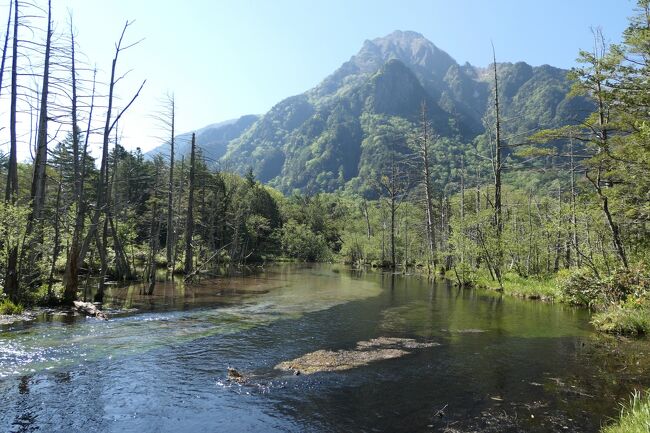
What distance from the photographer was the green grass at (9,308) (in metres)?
15.8

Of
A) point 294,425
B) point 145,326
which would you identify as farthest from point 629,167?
point 145,326

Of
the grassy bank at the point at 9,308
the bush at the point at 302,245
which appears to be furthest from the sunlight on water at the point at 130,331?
the bush at the point at 302,245

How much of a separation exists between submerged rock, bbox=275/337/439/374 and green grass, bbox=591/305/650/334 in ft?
23.8

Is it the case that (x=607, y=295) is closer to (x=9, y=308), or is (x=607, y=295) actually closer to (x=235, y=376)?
(x=235, y=376)

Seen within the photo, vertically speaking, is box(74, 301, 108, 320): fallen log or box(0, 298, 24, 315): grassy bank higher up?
box(0, 298, 24, 315): grassy bank

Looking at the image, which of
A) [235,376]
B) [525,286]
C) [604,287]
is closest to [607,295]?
[604,287]

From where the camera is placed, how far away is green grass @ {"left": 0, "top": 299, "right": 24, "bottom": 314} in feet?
51.9

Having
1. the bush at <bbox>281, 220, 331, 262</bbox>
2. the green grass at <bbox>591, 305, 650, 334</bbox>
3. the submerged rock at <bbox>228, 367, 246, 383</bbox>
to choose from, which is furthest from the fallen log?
the bush at <bbox>281, 220, 331, 262</bbox>

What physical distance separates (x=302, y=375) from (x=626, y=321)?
1279 cm

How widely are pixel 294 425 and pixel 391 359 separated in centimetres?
506

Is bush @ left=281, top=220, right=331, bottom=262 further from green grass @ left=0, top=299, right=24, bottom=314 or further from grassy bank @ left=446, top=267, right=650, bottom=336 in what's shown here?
green grass @ left=0, top=299, right=24, bottom=314

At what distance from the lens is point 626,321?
15.3 metres

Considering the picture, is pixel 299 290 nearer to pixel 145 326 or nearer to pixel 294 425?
pixel 145 326

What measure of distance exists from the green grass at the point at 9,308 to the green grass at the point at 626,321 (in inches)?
894
